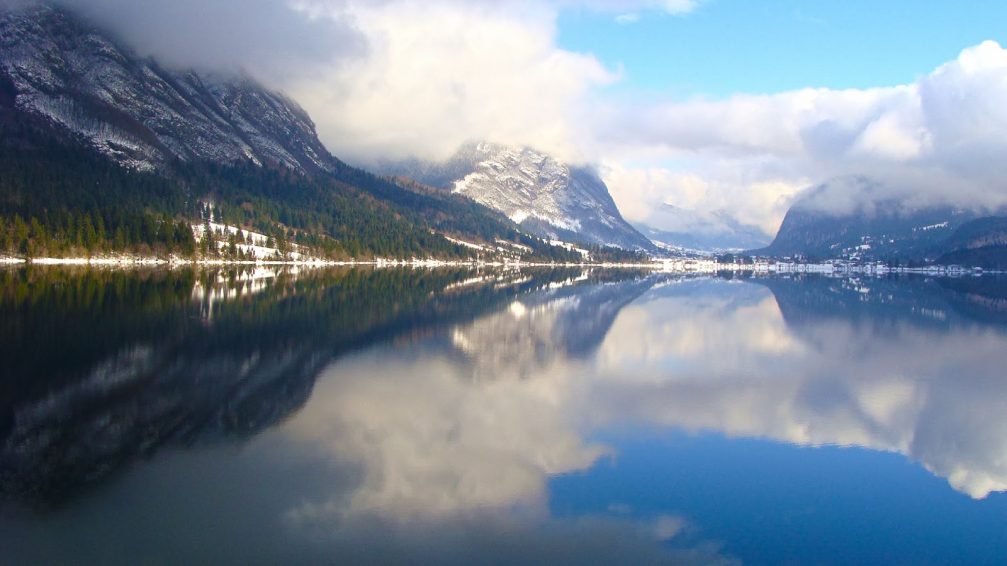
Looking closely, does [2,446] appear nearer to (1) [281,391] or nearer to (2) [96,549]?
(2) [96,549]

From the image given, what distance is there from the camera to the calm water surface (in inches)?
597

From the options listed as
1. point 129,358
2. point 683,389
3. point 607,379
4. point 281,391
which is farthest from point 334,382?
point 683,389

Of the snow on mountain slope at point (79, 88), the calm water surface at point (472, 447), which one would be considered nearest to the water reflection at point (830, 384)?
the calm water surface at point (472, 447)

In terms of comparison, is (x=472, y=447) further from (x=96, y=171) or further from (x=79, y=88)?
(x=79, y=88)

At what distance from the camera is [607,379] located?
34.3 metres

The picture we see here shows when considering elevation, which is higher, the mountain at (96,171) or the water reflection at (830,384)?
the mountain at (96,171)

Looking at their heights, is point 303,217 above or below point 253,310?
above

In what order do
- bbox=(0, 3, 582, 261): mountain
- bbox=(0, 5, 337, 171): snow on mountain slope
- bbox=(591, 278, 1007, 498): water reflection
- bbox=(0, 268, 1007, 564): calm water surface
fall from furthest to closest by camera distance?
bbox=(0, 5, 337, 171): snow on mountain slope
bbox=(0, 3, 582, 261): mountain
bbox=(591, 278, 1007, 498): water reflection
bbox=(0, 268, 1007, 564): calm water surface

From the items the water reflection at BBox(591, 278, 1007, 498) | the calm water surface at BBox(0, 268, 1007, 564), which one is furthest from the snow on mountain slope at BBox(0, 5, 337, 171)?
the water reflection at BBox(591, 278, 1007, 498)

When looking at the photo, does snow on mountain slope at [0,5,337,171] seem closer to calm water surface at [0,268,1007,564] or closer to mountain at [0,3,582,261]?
mountain at [0,3,582,261]

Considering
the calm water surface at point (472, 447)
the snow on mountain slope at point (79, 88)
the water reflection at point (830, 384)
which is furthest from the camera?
the snow on mountain slope at point (79, 88)

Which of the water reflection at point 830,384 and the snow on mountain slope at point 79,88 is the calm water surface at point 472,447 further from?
the snow on mountain slope at point 79,88

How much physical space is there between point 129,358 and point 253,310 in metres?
22.6

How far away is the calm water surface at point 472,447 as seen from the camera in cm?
1516
